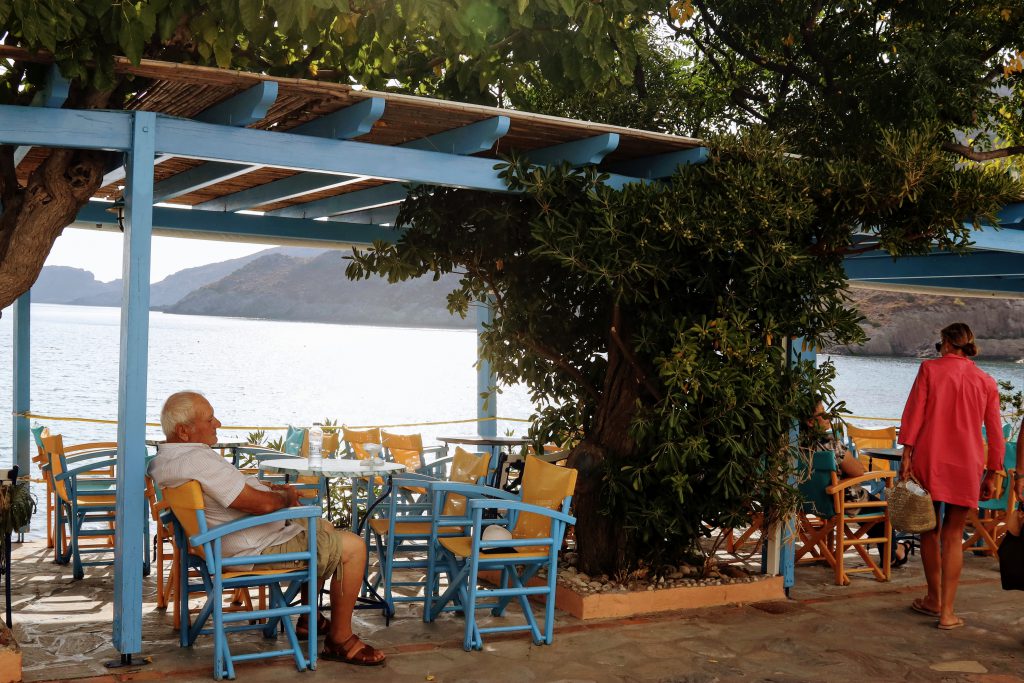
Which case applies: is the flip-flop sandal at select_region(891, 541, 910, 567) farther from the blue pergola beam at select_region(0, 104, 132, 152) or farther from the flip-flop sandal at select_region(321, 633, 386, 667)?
the blue pergola beam at select_region(0, 104, 132, 152)

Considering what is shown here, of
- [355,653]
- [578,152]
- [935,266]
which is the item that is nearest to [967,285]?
[935,266]

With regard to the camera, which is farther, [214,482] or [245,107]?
[245,107]

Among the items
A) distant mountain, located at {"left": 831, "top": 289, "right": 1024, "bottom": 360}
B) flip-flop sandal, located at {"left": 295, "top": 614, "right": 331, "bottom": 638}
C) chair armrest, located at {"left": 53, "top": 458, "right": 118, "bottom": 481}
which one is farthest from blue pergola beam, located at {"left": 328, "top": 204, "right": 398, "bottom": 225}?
distant mountain, located at {"left": 831, "top": 289, "right": 1024, "bottom": 360}

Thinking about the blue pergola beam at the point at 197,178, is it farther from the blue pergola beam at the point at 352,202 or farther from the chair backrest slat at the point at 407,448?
the chair backrest slat at the point at 407,448

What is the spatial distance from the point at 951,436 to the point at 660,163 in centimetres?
212

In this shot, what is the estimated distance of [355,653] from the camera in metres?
4.62

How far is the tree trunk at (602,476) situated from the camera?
5926mm

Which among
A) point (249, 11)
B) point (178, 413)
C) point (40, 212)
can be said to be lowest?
point (178, 413)

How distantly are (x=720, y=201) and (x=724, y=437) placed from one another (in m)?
1.18

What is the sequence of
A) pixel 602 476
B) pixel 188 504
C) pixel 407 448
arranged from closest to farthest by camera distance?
pixel 188 504 → pixel 602 476 → pixel 407 448

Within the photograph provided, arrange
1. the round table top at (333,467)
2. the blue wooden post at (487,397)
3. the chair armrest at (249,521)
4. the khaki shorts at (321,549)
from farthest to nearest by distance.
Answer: the blue wooden post at (487,397) < the round table top at (333,467) < the khaki shorts at (321,549) < the chair armrest at (249,521)

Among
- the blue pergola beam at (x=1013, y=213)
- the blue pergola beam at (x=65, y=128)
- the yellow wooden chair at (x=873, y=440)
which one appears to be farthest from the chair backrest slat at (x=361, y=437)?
the blue pergola beam at (x=1013, y=213)

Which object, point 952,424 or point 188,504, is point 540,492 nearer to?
point 188,504

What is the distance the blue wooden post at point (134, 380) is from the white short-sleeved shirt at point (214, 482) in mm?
122
